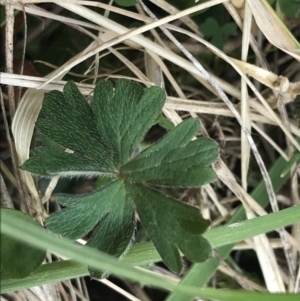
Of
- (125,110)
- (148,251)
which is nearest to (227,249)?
(148,251)

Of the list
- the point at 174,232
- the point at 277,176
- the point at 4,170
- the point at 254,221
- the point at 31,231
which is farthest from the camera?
the point at 277,176

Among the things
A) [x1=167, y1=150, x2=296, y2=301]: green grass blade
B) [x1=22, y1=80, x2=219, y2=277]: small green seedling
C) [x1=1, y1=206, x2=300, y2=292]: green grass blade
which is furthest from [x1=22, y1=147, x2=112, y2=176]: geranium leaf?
[x1=167, y1=150, x2=296, y2=301]: green grass blade

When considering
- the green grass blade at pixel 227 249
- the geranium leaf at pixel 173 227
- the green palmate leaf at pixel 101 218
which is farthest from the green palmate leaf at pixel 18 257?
the green grass blade at pixel 227 249

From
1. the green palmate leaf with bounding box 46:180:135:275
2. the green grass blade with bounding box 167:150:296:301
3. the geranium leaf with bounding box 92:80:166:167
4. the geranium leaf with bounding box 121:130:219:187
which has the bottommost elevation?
the green grass blade with bounding box 167:150:296:301

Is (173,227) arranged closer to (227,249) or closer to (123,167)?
(123,167)

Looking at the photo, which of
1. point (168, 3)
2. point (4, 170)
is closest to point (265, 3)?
point (168, 3)

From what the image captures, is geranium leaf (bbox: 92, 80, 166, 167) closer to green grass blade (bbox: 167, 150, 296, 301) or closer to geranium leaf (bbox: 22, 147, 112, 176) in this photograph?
geranium leaf (bbox: 22, 147, 112, 176)

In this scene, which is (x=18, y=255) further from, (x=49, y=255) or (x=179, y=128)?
(x=179, y=128)

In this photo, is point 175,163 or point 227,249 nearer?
point 175,163
